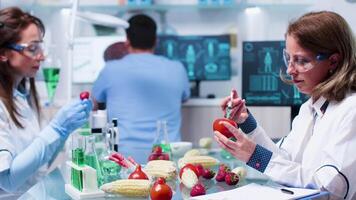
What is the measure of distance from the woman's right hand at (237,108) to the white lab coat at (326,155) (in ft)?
0.84

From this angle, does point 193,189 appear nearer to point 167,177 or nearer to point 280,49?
point 167,177

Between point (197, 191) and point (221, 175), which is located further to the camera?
point (221, 175)

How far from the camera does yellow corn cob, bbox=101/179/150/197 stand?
1589 millimetres

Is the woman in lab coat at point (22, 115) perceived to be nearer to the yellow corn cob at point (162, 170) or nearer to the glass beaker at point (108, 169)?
the glass beaker at point (108, 169)

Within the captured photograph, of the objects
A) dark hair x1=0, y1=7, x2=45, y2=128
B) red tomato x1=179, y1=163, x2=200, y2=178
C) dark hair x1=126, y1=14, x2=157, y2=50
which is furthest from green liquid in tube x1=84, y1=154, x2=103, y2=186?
dark hair x1=126, y1=14, x2=157, y2=50

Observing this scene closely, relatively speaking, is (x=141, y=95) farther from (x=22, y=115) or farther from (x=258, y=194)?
→ (x=258, y=194)

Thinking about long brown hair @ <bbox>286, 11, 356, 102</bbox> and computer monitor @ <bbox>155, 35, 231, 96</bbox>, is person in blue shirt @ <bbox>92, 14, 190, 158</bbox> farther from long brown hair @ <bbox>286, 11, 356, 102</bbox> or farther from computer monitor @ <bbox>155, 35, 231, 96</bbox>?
long brown hair @ <bbox>286, 11, 356, 102</bbox>

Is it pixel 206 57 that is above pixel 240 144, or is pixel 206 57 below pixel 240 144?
above

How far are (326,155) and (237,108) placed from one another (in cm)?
48

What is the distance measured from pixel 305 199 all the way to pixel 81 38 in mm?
2854

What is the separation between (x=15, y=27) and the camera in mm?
2420

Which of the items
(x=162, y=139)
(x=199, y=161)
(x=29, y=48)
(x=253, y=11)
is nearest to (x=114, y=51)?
(x=253, y=11)

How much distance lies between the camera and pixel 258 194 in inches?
59.9

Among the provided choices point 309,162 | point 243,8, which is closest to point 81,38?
point 243,8
